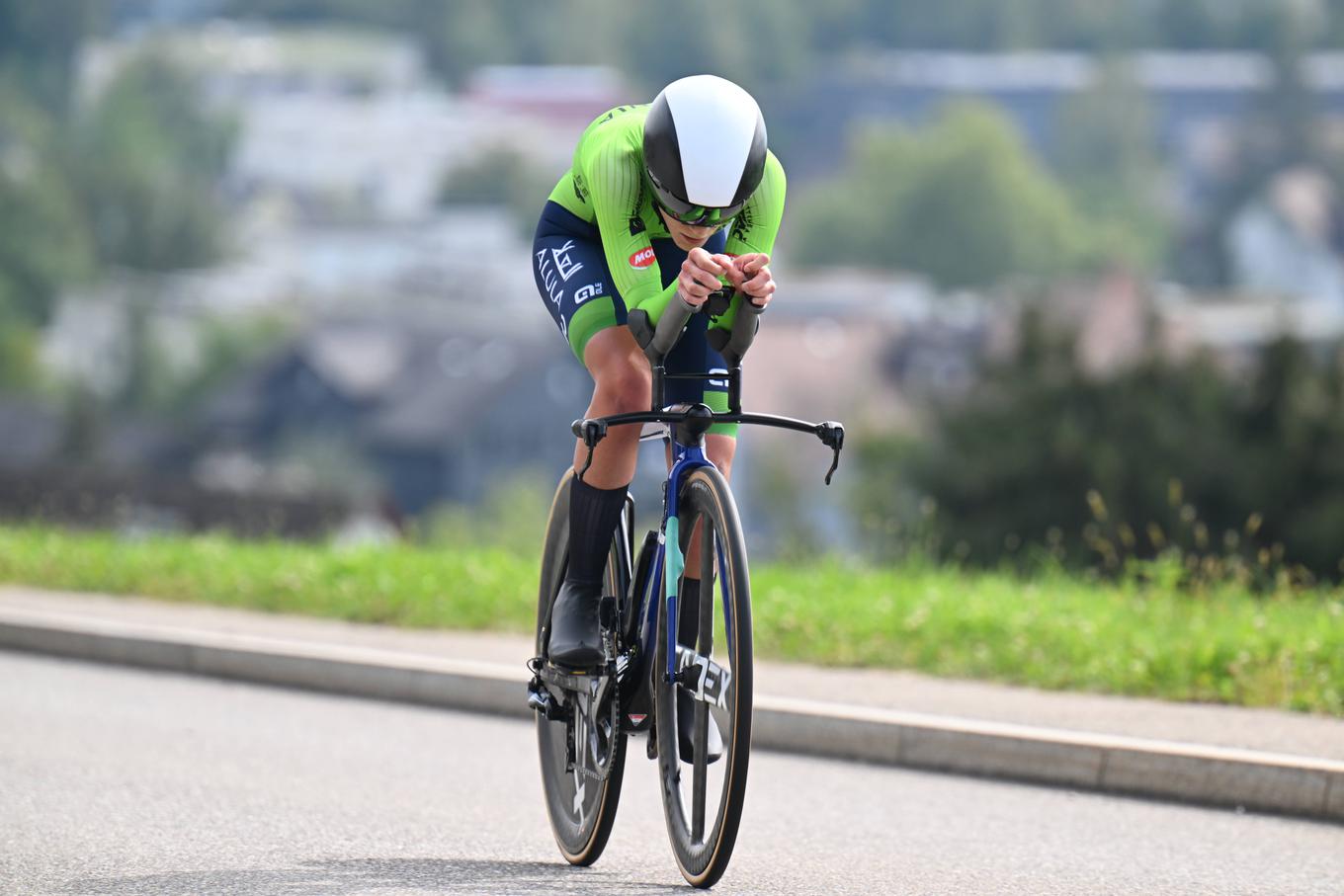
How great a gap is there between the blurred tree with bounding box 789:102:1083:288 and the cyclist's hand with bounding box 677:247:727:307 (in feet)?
557

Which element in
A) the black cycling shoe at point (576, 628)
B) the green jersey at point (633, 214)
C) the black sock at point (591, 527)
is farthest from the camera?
the black sock at point (591, 527)

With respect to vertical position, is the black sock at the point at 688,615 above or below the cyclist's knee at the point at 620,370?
below

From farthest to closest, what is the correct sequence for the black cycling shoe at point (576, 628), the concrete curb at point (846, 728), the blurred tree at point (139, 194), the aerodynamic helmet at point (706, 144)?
the blurred tree at point (139, 194), the concrete curb at point (846, 728), the black cycling shoe at point (576, 628), the aerodynamic helmet at point (706, 144)

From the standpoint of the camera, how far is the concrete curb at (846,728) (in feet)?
23.0

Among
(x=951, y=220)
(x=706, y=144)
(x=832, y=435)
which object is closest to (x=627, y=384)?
(x=832, y=435)

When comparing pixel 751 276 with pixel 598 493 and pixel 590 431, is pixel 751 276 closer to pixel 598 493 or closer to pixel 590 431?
pixel 590 431

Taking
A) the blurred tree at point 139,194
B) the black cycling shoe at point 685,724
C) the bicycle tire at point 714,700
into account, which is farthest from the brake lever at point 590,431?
the blurred tree at point 139,194

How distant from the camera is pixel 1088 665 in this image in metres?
8.68

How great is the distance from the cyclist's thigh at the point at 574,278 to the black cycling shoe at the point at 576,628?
1.98 ft

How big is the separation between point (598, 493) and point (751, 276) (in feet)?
3.06

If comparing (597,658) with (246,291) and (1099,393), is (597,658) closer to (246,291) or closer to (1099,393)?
(1099,393)

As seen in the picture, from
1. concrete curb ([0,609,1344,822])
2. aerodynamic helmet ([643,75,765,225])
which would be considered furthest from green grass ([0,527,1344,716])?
aerodynamic helmet ([643,75,765,225])

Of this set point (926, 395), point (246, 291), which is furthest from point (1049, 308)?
point (246, 291)

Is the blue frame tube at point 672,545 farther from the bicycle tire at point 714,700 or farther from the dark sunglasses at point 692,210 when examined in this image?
the dark sunglasses at point 692,210
